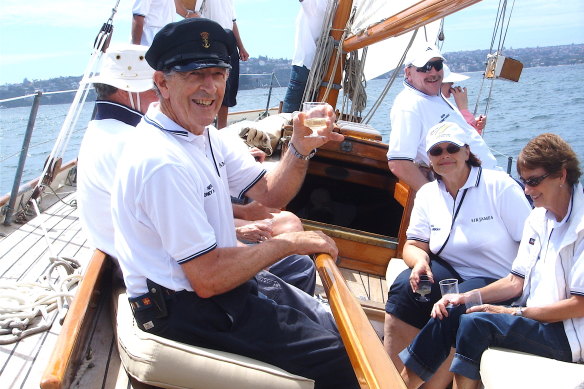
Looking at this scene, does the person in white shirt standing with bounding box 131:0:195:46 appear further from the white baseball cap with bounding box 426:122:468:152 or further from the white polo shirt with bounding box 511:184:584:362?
the white polo shirt with bounding box 511:184:584:362

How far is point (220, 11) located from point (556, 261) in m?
4.09

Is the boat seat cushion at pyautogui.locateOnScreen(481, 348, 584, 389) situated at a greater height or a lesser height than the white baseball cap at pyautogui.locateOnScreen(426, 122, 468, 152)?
lesser

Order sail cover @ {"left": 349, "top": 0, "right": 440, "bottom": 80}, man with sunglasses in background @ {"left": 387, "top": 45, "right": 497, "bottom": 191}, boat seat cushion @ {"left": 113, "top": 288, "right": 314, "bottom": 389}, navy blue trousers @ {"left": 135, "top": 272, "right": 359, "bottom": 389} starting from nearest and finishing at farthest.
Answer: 1. boat seat cushion @ {"left": 113, "top": 288, "right": 314, "bottom": 389}
2. navy blue trousers @ {"left": 135, "top": 272, "right": 359, "bottom": 389}
3. man with sunglasses in background @ {"left": 387, "top": 45, "right": 497, "bottom": 191}
4. sail cover @ {"left": 349, "top": 0, "right": 440, "bottom": 80}

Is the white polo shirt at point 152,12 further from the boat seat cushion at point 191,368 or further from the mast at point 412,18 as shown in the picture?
the boat seat cushion at point 191,368

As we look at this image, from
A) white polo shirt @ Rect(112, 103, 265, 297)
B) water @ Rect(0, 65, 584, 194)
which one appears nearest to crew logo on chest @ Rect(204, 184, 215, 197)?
white polo shirt @ Rect(112, 103, 265, 297)

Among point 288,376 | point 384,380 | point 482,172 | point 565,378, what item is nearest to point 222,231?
point 288,376

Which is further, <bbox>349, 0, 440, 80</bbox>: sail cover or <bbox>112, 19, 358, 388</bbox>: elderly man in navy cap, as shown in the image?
<bbox>349, 0, 440, 80</bbox>: sail cover

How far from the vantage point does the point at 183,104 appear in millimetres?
1872

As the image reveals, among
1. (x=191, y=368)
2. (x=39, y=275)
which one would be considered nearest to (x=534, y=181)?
(x=191, y=368)

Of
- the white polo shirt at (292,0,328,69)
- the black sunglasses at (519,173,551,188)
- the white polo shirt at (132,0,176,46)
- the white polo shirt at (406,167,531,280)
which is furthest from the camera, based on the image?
the white polo shirt at (292,0,328,69)

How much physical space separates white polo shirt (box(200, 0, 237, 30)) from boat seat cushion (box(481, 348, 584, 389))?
4.10 metres

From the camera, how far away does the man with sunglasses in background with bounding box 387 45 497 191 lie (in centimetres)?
359

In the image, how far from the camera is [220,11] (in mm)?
5426

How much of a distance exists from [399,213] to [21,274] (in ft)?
8.60
